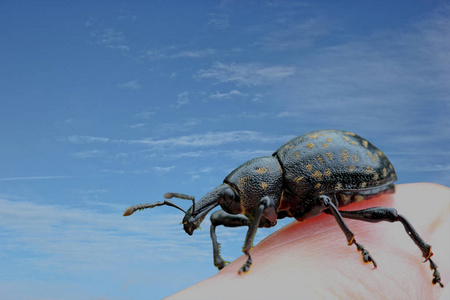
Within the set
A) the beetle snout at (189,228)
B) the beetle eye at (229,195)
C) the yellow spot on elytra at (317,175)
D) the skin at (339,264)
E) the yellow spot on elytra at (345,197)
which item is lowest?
the skin at (339,264)

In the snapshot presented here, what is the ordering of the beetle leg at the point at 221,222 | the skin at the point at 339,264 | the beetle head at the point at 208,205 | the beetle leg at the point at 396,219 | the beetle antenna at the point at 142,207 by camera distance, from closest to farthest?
the skin at the point at 339,264 → the beetle leg at the point at 396,219 → the beetle antenna at the point at 142,207 → the beetle head at the point at 208,205 → the beetle leg at the point at 221,222

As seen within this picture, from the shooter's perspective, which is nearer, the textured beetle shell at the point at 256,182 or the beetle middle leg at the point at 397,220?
the beetle middle leg at the point at 397,220

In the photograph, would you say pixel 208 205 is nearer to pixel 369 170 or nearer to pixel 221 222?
pixel 221 222

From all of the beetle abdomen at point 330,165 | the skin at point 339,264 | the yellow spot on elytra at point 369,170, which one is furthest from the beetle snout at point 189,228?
the yellow spot on elytra at point 369,170

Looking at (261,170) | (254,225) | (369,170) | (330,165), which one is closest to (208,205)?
(261,170)

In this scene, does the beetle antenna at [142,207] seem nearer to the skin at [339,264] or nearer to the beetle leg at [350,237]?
the skin at [339,264]

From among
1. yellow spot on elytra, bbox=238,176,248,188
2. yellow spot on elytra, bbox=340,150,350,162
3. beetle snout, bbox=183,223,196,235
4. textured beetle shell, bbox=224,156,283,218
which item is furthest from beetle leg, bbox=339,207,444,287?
beetle snout, bbox=183,223,196,235

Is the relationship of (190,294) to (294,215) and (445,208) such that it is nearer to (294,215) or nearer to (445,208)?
(294,215)
